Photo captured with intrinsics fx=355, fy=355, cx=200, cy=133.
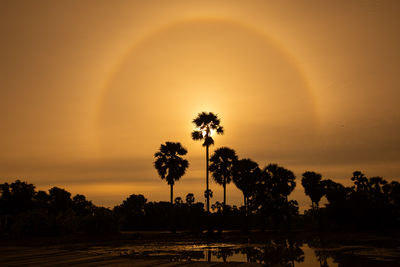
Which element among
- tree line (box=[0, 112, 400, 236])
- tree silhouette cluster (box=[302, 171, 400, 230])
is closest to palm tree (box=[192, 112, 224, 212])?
tree line (box=[0, 112, 400, 236])

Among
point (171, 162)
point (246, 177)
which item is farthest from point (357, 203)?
point (171, 162)

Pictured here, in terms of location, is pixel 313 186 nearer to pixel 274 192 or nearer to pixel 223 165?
pixel 274 192

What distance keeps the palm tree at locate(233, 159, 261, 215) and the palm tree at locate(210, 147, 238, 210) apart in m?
3.09

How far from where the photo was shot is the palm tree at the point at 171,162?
5781cm

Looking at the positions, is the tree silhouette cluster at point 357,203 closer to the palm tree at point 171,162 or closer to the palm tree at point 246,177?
the palm tree at point 246,177

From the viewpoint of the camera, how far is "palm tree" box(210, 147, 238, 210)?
62.6 meters

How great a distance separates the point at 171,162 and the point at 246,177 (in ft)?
55.8

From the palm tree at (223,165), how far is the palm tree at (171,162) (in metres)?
6.36

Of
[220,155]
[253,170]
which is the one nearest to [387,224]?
[253,170]

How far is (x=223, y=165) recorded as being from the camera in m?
62.8

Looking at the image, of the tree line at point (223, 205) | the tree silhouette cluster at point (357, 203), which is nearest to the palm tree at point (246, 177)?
the tree line at point (223, 205)

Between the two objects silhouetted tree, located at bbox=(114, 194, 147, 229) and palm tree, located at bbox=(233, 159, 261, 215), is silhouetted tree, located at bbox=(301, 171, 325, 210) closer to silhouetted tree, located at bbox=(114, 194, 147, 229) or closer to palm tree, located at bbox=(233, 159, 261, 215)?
palm tree, located at bbox=(233, 159, 261, 215)

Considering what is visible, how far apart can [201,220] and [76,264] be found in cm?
4706

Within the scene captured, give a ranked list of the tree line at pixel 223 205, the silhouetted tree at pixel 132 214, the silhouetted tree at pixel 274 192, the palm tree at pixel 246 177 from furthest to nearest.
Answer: the silhouetted tree at pixel 274 192
the palm tree at pixel 246 177
the silhouetted tree at pixel 132 214
the tree line at pixel 223 205
